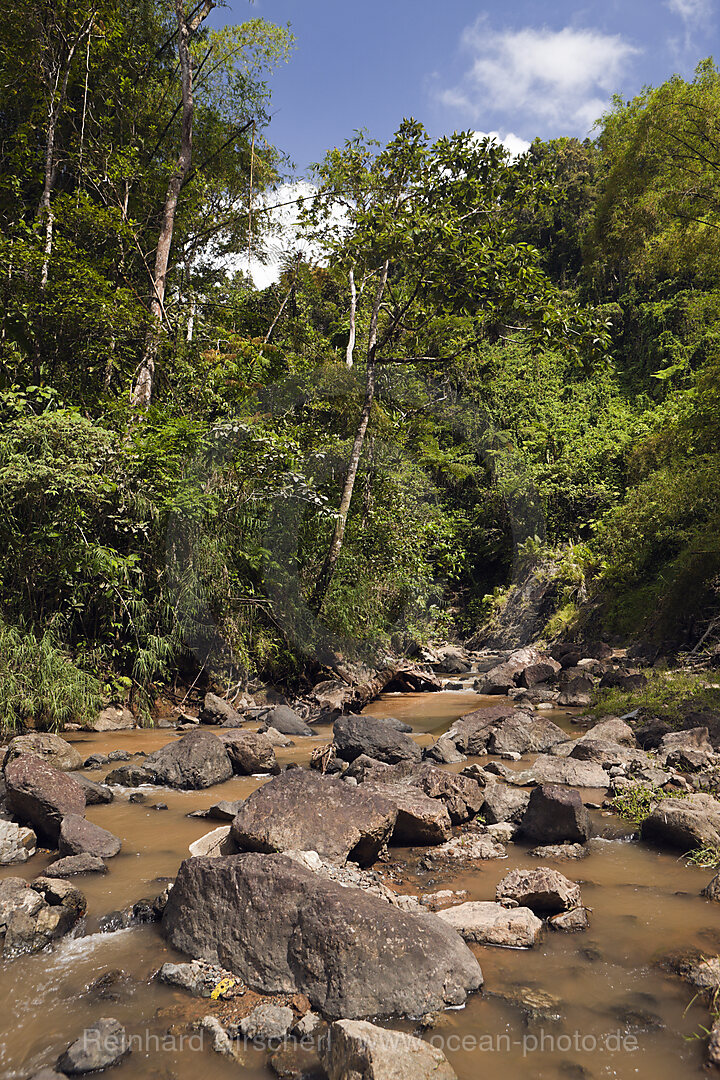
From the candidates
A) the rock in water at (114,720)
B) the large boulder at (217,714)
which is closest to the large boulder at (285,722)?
the large boulder at (217,714)

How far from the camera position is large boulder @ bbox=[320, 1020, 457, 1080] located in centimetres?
226

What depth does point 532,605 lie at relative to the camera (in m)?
22.6

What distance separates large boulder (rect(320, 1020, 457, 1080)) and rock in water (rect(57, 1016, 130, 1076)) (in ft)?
2.74

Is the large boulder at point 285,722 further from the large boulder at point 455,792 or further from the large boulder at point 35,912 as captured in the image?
the large boulder at point 35,912

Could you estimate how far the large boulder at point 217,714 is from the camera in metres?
10.0

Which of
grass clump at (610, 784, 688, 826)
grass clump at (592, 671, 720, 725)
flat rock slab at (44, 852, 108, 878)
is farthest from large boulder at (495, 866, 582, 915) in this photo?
grass clump at (592, 671, 720, 725)

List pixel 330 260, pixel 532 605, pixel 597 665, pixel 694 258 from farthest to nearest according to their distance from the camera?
1. pixel 532 605
2. pixel 330 260
3. pixel 597 665
4. pixel 694 258

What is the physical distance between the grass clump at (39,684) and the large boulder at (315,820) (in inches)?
210

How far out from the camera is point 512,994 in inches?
118

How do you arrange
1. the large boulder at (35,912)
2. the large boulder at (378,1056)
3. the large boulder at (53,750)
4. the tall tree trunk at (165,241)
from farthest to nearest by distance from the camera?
1. the tall tree trunk at (165,241)
2. the large boulder at (53,750)
3. the large boulder at (35,912)
4. the large boulder at (378,1056)

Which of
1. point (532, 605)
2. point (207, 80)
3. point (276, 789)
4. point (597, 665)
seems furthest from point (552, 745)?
point (207, 80)

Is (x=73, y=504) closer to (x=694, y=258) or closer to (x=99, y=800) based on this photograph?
(x=99, y=800)

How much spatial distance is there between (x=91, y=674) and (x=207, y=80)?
16073 mm

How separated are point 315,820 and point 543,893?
4.93 feet
